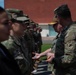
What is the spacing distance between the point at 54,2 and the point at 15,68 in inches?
2279

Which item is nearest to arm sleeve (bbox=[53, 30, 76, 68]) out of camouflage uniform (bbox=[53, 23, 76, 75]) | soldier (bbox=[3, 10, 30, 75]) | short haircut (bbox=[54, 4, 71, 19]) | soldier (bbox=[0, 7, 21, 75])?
camouflage uniform (bbox=[53, 23, 76, 75])

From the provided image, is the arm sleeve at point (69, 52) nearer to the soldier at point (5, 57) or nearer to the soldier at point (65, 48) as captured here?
the soldier at point (65, 48)

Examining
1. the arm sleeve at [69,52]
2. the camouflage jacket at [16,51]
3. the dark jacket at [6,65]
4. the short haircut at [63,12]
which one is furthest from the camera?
the short haircut at [63,12]

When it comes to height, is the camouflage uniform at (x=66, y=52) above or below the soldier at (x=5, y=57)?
below

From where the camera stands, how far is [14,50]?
4.44m

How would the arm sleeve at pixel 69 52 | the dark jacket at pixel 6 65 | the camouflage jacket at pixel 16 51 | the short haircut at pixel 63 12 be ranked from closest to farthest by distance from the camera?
the dark jacket at pixel 6 65 → the camouflage jacket at pixel 16 51 → the arm sleeve at pixel 69 52 → the short haircut at pixel 63 12

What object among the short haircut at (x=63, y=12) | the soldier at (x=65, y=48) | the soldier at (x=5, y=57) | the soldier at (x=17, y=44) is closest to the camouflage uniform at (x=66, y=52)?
the soldier at (x=65, y=48)

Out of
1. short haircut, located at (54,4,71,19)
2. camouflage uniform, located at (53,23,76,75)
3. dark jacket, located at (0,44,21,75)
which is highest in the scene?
short haircut, located at (54,4,71,19)

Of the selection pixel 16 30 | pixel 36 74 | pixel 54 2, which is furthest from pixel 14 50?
pixel 54 2

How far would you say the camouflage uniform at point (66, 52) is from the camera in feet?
16.3

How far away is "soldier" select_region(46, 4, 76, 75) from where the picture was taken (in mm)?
4973

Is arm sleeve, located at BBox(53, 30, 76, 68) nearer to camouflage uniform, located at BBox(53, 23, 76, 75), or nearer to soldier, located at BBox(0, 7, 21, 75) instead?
camouflage uniform, located at BBox(53, 23, 76, 75)

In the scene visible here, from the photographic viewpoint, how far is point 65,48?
5035 mm

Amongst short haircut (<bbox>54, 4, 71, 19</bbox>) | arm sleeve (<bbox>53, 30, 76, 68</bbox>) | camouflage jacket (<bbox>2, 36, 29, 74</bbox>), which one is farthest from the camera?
short haircut (<bbox>54, 4, 71, 19</bbox>)
